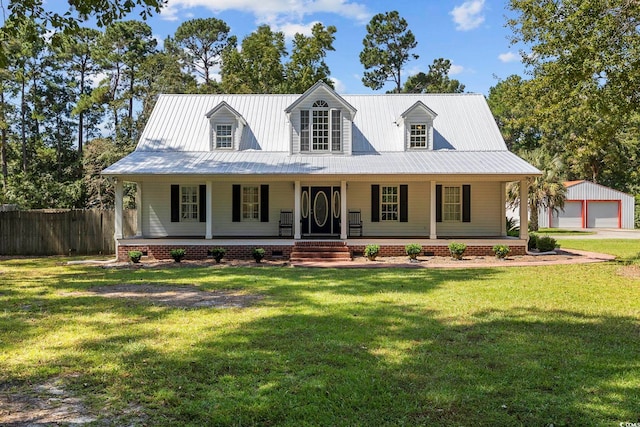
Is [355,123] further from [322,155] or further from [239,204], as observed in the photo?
[239,204]

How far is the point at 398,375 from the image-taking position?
199 inches

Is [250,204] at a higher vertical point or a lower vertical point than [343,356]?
higher

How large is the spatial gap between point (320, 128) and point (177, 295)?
1090 centimetres

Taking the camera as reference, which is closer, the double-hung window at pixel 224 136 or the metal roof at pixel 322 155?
the metal roof at pixel 322 155

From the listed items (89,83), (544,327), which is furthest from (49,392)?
(89,83)

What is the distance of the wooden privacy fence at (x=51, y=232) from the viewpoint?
63.4ft

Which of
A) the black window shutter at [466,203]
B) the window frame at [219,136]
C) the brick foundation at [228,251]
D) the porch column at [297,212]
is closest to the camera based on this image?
the brick foundation at [228,251]

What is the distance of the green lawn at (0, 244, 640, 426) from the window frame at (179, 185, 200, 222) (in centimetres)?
860

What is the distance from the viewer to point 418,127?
64.4 ft

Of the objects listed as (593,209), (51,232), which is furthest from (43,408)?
(593,209)

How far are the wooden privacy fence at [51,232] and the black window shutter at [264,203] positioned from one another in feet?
20.3

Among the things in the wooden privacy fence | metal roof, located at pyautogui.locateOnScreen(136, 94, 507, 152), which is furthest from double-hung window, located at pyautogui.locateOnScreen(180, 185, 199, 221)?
the wooden privacy fence

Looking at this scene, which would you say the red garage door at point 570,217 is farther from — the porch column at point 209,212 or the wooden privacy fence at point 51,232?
the wooden privacy fence at point 51,232

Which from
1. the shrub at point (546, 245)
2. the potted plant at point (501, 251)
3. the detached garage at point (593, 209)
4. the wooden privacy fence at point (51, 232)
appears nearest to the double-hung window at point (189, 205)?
the wooden privacy fence at point (51, 232)
